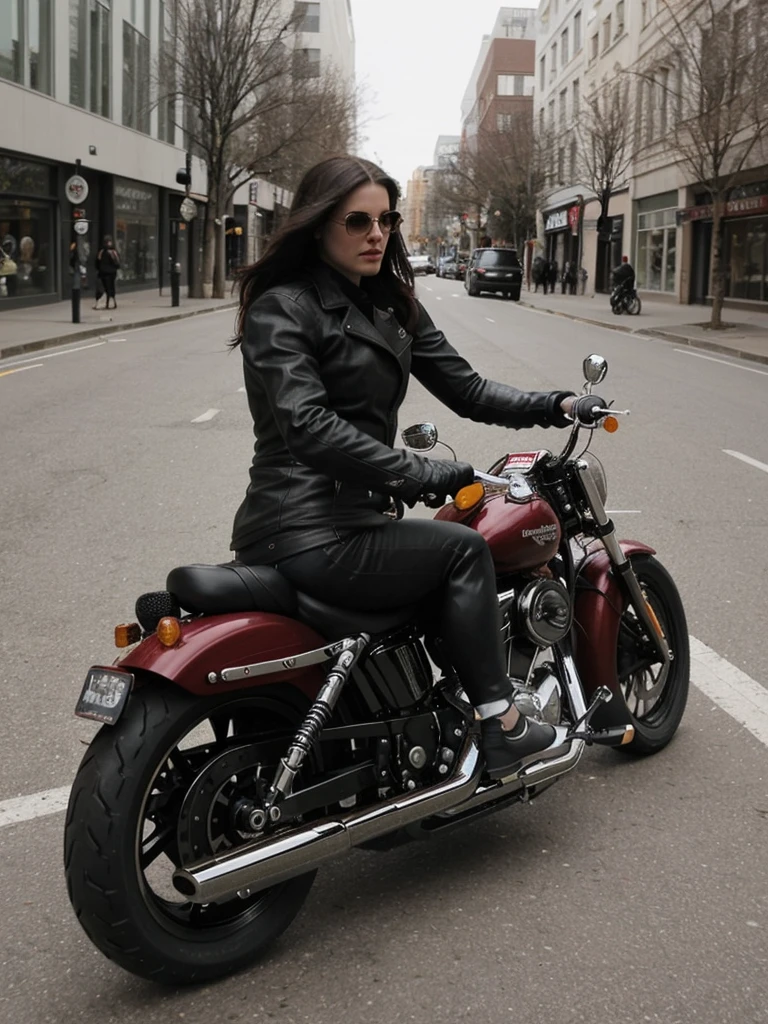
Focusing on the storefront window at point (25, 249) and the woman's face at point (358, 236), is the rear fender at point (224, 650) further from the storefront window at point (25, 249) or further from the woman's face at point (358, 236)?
the storefront window at point (25, 249)

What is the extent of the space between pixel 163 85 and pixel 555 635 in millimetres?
43921

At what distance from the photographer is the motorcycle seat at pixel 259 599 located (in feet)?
9.21

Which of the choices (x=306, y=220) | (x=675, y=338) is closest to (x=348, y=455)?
(x=306, y=220)

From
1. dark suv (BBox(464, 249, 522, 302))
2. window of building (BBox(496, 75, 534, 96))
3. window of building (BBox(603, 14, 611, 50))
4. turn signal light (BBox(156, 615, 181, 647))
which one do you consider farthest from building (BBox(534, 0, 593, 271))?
turn signal light (BBox(156, 615, 181, 647))

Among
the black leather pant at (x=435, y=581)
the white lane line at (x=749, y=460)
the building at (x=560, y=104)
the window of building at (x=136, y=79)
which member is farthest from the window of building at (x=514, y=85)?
the black leather pant at (x=435, y=581)

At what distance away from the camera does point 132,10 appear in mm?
41594

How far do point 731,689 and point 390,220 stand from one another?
99.1 inches

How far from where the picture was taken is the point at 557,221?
71125mm

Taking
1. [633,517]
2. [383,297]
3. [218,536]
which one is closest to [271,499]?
[383,297]

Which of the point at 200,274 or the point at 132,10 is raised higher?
the point at 132,10

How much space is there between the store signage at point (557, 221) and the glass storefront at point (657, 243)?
17177 millimetres

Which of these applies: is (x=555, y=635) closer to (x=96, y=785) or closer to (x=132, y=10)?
(x=96, y=785)

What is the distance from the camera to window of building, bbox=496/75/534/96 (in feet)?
371

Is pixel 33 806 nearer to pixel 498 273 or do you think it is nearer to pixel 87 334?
pixel 87 334
